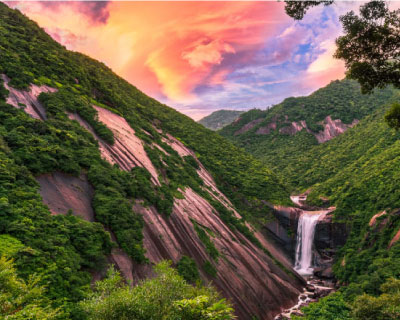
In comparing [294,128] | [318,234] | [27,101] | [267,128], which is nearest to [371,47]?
[27,101]

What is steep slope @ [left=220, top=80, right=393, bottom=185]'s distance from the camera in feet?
262

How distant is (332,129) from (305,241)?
55.2m

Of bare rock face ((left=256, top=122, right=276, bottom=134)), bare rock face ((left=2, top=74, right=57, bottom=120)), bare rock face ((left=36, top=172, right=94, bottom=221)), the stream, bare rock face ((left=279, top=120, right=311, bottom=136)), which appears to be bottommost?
the stream

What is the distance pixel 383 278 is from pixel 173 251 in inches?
853

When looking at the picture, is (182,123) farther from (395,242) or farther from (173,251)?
(395,242)

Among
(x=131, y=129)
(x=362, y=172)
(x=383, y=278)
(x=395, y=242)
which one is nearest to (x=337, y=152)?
(x=362, y=172)

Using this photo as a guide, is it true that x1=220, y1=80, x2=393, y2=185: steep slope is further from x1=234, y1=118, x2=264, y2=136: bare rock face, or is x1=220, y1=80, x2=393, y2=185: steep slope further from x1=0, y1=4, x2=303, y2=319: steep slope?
x1=0, y1=4, x2=303, y2=319: steep slope

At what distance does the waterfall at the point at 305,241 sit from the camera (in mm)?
39094

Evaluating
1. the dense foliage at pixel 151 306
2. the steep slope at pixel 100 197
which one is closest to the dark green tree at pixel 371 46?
the dense foliage at pixel 151 306

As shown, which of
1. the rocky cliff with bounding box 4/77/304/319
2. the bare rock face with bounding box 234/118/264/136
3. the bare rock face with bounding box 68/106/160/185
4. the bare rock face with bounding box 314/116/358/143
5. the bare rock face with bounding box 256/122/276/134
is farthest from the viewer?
the bare rock face with bounding box 234/118/264/136

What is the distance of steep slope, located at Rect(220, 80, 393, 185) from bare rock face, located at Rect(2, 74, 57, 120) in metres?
59.1

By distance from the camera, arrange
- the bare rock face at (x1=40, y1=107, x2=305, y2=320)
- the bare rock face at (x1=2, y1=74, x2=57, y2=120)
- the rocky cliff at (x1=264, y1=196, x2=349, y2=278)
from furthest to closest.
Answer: the rocky cliff at (x1=264, y1=196, x2=349, y2=278) → the bare rock face at (x1=2, y1=74, x2=57, y2=120) → the bare rock face at (x1=40, y1=107, x2=305, y2=320)

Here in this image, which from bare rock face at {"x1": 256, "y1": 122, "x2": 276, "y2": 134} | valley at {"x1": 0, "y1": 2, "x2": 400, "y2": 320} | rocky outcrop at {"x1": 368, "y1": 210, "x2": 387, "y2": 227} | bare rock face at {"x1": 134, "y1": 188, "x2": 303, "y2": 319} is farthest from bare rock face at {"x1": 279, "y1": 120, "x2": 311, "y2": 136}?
bare rock face at {"x1": 134, "y1": 188, "x2": 303, "y2": 319}

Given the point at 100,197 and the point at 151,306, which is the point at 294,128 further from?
the point at 151,306
